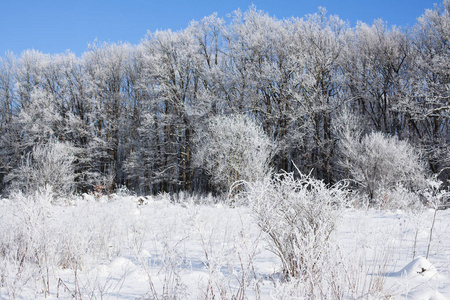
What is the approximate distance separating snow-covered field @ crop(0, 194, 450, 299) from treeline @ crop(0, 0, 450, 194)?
487 inches

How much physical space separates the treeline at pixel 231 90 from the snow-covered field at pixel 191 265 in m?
12.4

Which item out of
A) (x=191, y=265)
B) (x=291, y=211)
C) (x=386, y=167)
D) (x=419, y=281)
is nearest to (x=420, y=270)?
(x=419, y=281)

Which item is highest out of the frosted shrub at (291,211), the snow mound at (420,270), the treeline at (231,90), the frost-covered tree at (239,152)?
the treeline at (231,90)

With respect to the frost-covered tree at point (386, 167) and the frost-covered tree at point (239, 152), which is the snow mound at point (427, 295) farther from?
the frost-covered tree at point (386, 167)

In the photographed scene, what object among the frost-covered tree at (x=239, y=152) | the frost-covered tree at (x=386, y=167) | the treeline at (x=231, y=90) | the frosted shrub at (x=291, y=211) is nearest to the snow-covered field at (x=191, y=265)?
the frosted shrub at (x=291, y=211)

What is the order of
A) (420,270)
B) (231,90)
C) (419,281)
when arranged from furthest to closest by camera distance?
(231,90)
(420,270)
(419,281)

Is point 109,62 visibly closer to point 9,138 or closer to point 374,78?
point 9,138

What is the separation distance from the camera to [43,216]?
3.30 meters

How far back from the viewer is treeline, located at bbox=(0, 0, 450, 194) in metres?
16.9

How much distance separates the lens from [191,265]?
292 centimetres

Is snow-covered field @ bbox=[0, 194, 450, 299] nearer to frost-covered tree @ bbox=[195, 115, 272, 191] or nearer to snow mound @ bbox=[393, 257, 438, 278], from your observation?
snow mound @ bbox=[393, 257, 438, 278]

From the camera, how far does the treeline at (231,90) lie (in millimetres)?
16891

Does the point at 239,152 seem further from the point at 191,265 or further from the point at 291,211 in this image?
the point at 191,265

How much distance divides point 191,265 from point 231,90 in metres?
16.9
